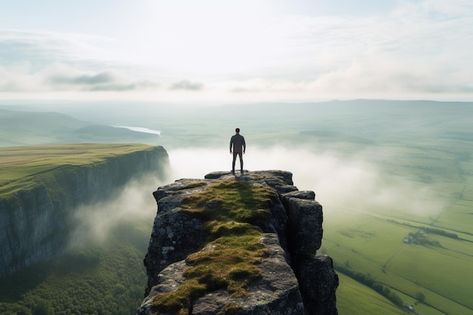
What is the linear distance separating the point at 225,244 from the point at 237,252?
2.21 metres

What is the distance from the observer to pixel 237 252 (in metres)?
29.7

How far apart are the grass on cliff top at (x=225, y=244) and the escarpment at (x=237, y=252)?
68 millimetres

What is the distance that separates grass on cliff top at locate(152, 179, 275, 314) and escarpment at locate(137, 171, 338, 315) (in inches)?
2.7

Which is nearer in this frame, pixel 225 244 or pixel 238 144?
pixel 225 244

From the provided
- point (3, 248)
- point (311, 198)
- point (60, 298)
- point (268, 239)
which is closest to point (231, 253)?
point (268, 239)

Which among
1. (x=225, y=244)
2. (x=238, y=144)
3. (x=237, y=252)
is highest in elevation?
(x=238, y=144)

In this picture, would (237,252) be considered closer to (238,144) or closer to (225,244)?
(225,244)

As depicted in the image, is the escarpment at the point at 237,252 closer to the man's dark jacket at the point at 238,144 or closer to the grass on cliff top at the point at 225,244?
the grass on cliff top at the point at 225,244

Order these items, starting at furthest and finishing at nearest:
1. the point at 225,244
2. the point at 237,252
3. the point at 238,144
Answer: the point at 238,144 < the point at 225,244 < the point at 237,252

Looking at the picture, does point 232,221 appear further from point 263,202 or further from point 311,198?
point 311,198

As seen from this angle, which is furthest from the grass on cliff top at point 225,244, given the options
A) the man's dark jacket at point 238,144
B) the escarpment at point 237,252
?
the man's dark jacket at point 238,144

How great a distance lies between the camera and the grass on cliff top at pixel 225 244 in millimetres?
24719

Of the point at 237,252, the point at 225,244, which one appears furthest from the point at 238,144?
the point at 237,252

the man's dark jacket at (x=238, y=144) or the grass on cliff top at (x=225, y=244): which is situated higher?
the man's dark jacket at (x=238, y=144)
